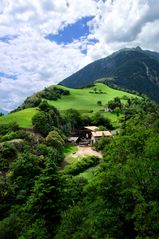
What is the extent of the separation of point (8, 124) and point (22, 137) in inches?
618

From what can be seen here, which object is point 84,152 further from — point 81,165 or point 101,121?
point 101,121

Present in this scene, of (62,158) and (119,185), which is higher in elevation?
Answer: (119,185)

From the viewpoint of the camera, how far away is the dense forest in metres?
46.4

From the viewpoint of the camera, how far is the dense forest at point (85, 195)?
46375mm

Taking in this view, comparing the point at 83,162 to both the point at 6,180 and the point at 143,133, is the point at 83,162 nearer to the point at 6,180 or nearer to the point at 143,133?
the point at 6,180

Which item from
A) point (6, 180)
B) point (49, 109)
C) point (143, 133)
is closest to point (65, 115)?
point (49, 109)

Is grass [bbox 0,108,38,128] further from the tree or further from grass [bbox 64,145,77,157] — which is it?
grass [bbox 64,145,77,157]

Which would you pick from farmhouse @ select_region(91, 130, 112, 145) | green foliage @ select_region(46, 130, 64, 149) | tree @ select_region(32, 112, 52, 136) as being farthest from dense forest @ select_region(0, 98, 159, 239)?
farmhouse @ select_region(91, 130, 112, 145)

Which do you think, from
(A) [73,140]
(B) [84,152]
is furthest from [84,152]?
(A) [73,140]

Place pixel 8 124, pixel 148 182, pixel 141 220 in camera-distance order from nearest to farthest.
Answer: pixel 141 220, pixel 148 182, pixel 8 124

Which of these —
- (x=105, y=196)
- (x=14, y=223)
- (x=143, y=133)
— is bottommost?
(x=14, y=223)

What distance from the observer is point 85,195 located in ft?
234

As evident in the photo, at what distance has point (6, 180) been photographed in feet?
290

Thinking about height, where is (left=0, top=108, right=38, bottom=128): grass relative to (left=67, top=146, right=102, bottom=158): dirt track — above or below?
above
